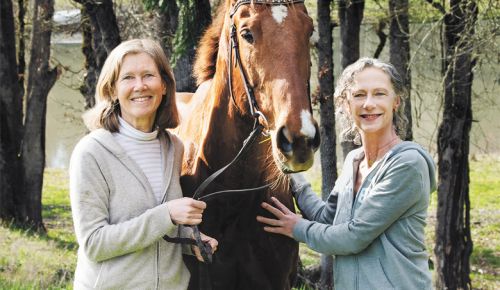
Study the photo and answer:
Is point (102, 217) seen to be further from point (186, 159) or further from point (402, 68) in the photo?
point (402, 68)

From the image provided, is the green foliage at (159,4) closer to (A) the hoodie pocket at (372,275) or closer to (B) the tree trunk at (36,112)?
(A) the hoodie pocket at (372,275)

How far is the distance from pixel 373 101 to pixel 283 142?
1.52ft

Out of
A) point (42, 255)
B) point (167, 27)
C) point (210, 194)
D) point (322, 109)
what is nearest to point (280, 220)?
point (210, 194)

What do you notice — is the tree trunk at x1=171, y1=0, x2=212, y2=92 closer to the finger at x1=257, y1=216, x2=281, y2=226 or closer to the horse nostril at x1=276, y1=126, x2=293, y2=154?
the finger at x1=257, y1=216, x2=281, y2=226

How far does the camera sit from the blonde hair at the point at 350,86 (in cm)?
283

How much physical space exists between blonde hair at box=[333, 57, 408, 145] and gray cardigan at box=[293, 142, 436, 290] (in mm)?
302

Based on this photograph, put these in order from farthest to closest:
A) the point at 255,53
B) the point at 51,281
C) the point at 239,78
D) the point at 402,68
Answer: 1. the point at 402,68
2. the point at 51,281
3. the point at 239,78
4. the point at 255,53

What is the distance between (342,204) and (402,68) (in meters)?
7.46

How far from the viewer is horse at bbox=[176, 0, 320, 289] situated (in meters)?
2.61

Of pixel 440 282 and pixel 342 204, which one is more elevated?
pixel 342 204

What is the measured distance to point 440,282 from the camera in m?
7.16

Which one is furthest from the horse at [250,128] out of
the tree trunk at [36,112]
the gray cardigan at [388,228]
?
the tree trunk at [36,112]

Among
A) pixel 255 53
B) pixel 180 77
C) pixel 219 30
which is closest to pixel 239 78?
pixel 255 53

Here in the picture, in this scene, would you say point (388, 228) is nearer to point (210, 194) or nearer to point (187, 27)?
point (210, 194)
